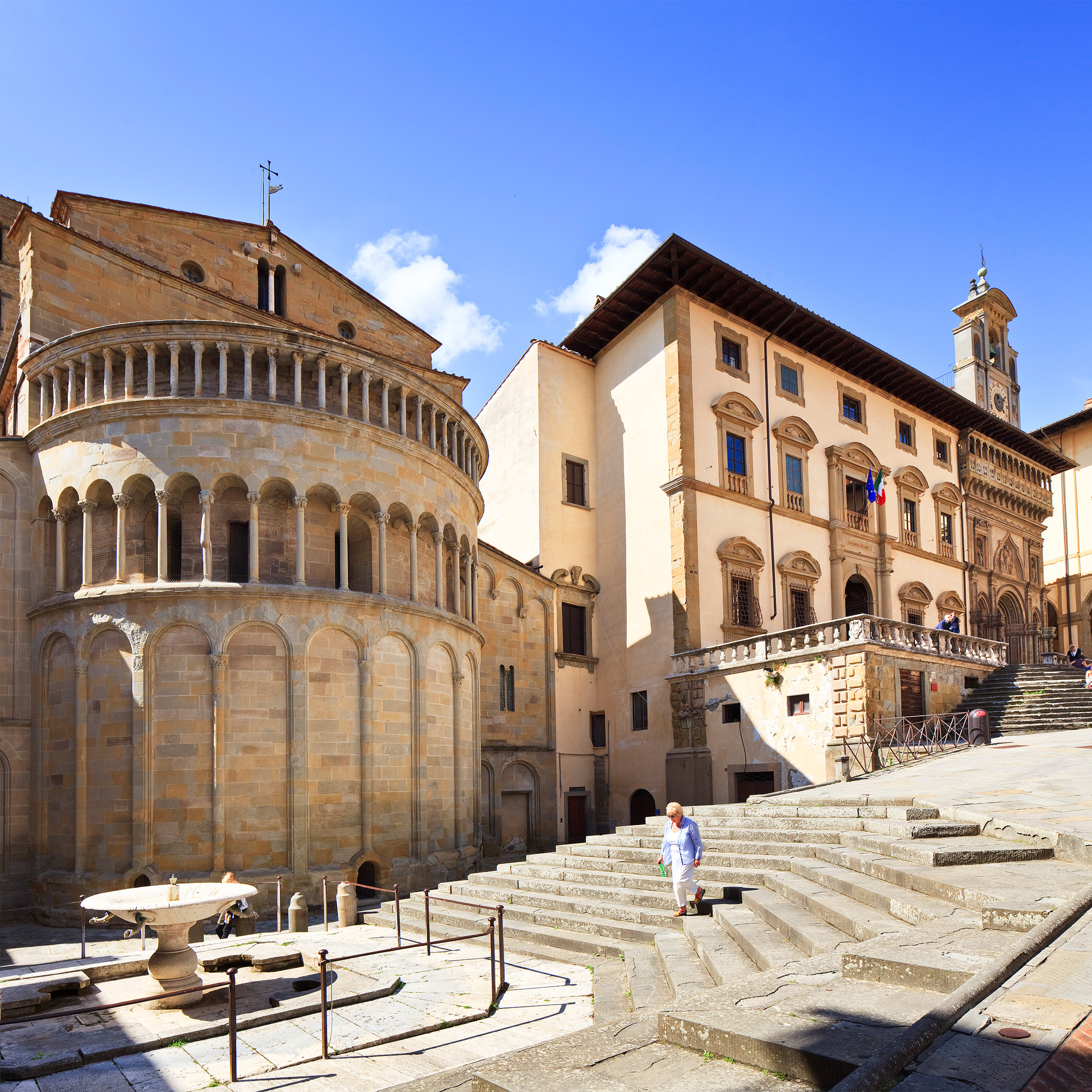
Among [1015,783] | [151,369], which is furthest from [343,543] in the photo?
[1015,783]

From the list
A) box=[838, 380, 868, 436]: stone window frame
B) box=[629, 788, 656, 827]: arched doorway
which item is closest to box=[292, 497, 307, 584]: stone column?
box=[629, 788, 656, 827]: arched doorway

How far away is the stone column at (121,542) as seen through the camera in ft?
69.1

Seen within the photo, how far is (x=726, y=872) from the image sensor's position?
14.5 m

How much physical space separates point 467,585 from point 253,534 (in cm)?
709

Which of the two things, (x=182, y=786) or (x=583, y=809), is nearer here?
(x=182, y=786)

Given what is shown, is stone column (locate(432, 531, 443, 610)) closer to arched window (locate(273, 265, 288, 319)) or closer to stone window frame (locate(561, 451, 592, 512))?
arched window (locate(273, 265, 288, 319))

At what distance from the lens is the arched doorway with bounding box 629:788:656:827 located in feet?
106

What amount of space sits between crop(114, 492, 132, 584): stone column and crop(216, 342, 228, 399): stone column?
125 inches

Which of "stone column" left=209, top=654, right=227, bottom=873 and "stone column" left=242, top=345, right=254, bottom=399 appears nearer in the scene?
"stone column" left=209, top=654, right=227, bottom=873

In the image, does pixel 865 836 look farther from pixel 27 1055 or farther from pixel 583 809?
pixel 583 809

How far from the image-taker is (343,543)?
22.5 m

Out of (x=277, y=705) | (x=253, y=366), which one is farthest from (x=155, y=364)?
(x=277, y=705)

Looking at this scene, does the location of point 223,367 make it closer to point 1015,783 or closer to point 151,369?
point 151,369

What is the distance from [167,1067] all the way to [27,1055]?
5.45ft
